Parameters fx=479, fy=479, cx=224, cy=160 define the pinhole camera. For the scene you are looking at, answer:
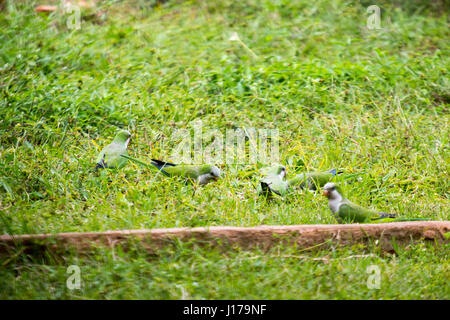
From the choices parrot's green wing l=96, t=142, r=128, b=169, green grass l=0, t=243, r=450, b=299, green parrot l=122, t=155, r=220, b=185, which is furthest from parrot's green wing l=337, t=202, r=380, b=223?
parrot's green wing l=96, t=142, r=128, b=169

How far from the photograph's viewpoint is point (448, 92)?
231 inches

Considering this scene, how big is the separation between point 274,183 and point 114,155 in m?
1.37

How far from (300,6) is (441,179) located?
4.65 metres

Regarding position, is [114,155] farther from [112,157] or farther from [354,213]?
[354,213]

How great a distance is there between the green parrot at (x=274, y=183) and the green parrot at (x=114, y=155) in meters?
1.20

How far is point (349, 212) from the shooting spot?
3367 mm

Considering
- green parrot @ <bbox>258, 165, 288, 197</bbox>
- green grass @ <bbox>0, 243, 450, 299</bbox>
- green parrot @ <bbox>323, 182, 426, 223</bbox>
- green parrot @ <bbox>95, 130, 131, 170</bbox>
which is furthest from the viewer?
green parrot @ <bbox>95, 130, 131, 170</bbox>

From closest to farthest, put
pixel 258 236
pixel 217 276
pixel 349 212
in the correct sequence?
pixel 217 276, pixel 258 236, pixel 349 212

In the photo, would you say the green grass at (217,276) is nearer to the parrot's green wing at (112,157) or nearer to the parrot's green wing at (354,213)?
the parrot's green wing at (354,213)

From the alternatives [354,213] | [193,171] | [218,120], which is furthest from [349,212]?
[218,120]

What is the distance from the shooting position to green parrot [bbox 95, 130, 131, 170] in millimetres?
4004

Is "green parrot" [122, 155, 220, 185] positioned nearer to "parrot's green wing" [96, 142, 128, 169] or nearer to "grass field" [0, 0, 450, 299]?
"grass field" [0, 0, 450, 299]

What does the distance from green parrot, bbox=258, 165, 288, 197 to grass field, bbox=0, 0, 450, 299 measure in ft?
0.39
